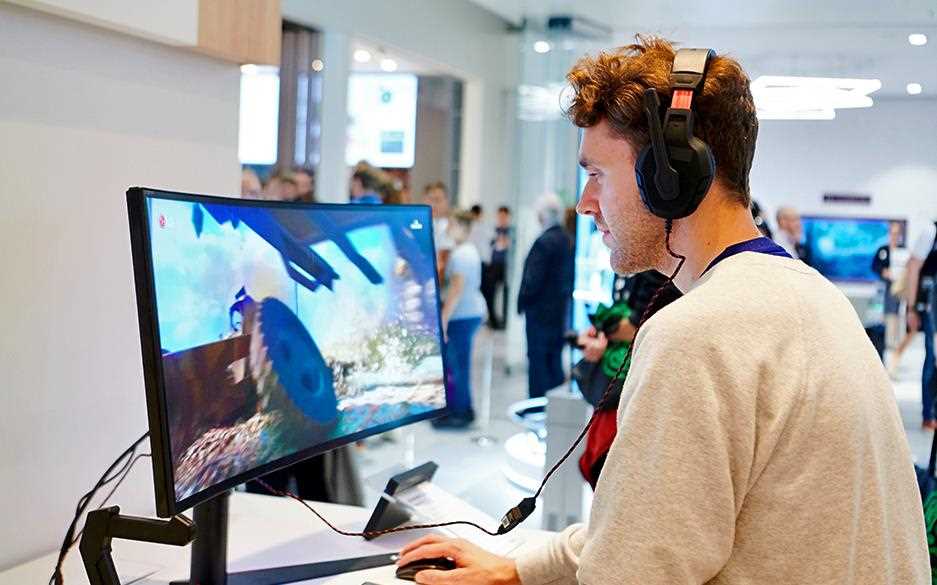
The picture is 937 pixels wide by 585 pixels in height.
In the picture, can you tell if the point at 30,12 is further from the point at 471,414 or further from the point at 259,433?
the point at 471,414

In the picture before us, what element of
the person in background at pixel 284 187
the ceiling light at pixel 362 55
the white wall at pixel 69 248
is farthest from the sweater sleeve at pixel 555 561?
the ceiling light at pixel 362 55

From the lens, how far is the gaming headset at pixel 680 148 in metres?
1.13

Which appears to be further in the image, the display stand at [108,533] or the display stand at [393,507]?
the display stand at [393,507]

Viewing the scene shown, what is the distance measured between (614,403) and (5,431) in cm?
175

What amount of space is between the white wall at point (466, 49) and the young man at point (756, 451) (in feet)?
20.6

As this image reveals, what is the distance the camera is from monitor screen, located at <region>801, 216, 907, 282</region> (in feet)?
13.3

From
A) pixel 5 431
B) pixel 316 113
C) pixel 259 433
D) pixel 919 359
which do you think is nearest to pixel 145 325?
pixel 259 433

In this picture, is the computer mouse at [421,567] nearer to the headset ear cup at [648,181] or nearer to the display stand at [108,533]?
the display stand at [108,533]

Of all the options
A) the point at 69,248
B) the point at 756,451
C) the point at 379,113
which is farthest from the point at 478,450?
the point at 379,113

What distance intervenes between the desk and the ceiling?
2356 millimetres

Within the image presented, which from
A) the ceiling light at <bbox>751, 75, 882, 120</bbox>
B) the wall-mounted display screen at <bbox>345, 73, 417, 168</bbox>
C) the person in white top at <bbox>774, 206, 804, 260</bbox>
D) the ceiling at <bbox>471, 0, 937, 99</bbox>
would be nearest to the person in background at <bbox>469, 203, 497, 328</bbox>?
the wall-mounted display screen at <bbox>345, 73, 417, 168</bbox>

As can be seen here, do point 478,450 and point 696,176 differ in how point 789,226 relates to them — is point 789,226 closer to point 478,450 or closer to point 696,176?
point 478,450

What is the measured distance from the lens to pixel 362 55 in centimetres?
1071

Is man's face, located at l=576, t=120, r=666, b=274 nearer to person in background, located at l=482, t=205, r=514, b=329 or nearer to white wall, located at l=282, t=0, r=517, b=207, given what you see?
white wall, located at l=282, t=0, r=517, b=207
